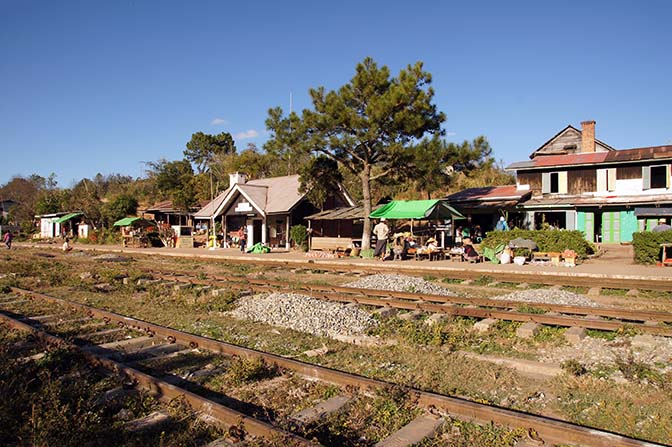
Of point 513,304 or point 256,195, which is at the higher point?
point 256,195

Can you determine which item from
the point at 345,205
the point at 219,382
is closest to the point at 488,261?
the point at 345,205

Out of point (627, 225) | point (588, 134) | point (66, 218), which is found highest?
point (588, 134)

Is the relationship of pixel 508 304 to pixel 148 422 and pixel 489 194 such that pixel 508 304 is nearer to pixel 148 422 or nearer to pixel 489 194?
pixel 148 422


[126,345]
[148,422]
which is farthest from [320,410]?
[126,345]

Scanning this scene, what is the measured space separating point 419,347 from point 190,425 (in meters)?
3.82

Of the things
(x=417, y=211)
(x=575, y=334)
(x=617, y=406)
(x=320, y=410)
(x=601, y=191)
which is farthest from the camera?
(x=601, y=191)

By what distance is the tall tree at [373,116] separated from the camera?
80.4ft

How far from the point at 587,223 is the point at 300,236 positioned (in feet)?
56.2

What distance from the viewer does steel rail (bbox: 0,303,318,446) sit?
429 centimetres

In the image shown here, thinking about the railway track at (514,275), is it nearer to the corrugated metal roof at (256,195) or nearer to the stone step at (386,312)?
the stone step at (386,312)

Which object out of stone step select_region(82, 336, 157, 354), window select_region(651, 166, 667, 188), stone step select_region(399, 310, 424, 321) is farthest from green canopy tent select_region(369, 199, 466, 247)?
stone step select_region(82, 336, 157, 354)

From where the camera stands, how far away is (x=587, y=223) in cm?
2928

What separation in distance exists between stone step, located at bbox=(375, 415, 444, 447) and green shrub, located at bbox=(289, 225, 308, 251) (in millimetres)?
27376

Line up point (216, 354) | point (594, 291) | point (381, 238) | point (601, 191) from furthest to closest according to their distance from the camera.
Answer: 1. point (601, 191)
2. point (381, 238)
3. point (594, 291)
4. point (216, 354)
